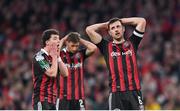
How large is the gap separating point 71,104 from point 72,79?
1.45 feet

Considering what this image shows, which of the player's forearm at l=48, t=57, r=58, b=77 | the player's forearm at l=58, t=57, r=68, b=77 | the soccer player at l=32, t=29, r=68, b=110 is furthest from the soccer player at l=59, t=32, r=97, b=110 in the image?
the player's forearm at l=48, t=57, r=58, b=77

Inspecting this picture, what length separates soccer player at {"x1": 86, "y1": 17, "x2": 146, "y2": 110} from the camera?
9703 millimetres

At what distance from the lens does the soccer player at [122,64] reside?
970 cm

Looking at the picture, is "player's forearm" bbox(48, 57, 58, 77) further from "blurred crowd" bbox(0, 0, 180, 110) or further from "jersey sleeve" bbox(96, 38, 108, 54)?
"blurred crowd" bbox(0, 0, 180, 110)

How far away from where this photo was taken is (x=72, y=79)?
426 inches

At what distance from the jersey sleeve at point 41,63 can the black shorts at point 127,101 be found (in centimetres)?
122

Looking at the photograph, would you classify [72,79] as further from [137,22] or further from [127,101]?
[137,22]

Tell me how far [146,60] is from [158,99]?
6.03 feet

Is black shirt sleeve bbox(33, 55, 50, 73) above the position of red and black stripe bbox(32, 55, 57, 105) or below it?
above

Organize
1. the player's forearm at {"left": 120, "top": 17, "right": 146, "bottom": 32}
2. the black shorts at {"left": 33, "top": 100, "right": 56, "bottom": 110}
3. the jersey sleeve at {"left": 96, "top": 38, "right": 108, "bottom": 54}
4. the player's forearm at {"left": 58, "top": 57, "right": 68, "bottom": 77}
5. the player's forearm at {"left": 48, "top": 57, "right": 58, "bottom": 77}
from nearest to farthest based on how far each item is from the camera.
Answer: the player's forearm at {"left": 48, "top": 57, "right": 58, "bottom": 77}, the black shorts at {"left": 33, "top": 100, "right": 56, "bottom": 110}, the player's forearm at {"left": 58, "top": 57, "right": 68, "bottom": 77}, the player's forearm at {"left": 120, "top": 17, "right": 146, "bottom": 32}, the jersey sleeve at {"left": 96, "top": 38, "right": 108, "bottom": 54}

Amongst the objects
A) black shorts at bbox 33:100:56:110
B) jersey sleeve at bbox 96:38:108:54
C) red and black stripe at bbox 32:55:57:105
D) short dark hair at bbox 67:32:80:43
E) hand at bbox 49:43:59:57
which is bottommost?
black shorts at bbox 33:100:56:110

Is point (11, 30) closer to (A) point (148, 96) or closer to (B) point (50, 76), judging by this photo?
(A) point (148, 96)

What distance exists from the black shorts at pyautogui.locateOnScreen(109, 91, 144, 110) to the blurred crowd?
504 cm

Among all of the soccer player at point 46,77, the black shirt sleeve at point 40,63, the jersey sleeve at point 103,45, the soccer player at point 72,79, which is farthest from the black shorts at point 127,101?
the black shirt sleeve at point 40,63
